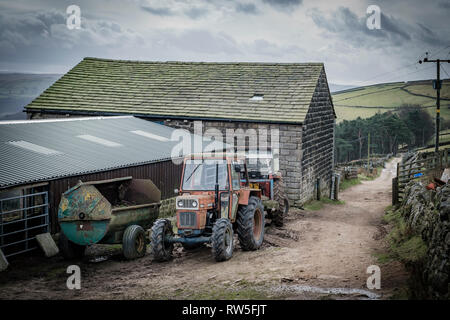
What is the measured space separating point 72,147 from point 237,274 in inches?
359

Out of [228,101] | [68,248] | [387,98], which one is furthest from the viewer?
[387,98]

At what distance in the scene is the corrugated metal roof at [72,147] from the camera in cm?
1348

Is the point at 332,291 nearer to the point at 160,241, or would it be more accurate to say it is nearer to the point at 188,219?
the point at 188,219

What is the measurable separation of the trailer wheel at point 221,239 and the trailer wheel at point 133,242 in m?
2.39

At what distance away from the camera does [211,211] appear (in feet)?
39.3

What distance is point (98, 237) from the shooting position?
11852 mm

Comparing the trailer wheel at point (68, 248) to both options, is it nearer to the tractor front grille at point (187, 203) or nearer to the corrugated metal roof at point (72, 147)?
the corrugated metal roof at point (72, 147)

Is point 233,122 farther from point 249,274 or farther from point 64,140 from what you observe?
point 249,274

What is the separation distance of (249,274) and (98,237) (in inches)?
165

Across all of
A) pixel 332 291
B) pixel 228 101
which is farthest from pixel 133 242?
pixel 228 101

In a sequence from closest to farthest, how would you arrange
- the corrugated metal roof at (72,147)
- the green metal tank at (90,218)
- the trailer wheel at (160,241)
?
the trailer wheel at (160,241), the green metal tank at (90,218), the corrugated metal roof at (72,147)

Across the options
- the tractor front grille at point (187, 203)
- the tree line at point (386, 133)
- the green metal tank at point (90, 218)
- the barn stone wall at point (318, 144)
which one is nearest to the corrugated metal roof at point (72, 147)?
the green metal tank at point (90, 218)

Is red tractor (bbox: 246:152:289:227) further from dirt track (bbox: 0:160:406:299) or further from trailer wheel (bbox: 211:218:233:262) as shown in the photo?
trailer wheel (bbox: 211:218:233:262)

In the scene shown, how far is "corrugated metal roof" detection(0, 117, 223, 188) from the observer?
13.5 m
